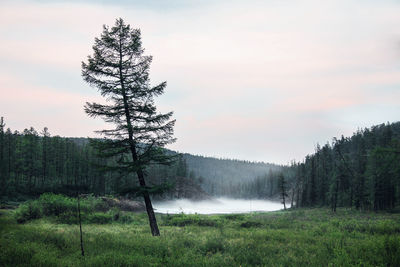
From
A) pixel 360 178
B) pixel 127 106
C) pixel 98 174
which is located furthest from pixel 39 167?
pixel 360 178

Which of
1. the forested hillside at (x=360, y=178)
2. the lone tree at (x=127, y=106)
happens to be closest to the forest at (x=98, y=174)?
the forested hillside at (x=360, y=178)

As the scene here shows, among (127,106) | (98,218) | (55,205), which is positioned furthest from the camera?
(98,218)

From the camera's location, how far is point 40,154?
71438 millimetres

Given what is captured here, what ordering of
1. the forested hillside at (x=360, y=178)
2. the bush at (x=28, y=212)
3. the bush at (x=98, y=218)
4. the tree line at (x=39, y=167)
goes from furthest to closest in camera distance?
the tree line at (x=39, y=167)
the bush at (x=98, y=218)
the bush at (x=28, y=212)
the forested hillside at (x=360, y=178)

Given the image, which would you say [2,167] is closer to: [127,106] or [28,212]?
[28,212]

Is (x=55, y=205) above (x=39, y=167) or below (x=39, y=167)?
below

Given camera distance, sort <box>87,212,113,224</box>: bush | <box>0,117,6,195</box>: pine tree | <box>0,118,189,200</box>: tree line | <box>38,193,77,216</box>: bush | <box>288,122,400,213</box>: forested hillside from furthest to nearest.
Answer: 1. <box>0,118,189,200</box>: tree line
2. <box>0,117,6,195</box>: pine tree
3. <box>87,212,113,224</box>: bush
4. <box>38,193,77,216</box>: bush
5. <box>288,122,400,213</box>: forested hillside

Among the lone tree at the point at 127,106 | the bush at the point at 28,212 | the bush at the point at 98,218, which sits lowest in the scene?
the bush at the point at 98,218

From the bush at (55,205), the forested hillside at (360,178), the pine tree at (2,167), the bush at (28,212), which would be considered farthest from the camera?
the pine tree at (2,167)

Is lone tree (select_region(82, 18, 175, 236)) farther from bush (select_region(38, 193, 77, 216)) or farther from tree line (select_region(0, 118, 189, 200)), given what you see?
tree line (select_region(0, 118, 189, 200))

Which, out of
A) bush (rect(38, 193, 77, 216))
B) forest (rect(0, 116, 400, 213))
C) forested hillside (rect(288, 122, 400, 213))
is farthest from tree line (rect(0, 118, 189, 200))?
forested hillside (rect(288, 122, 400, 213))

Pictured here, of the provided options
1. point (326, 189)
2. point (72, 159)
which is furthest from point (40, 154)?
point (326, 189)

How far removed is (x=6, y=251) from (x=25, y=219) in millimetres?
18804

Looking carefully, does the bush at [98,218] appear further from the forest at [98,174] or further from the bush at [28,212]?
the forest at [98,174]
